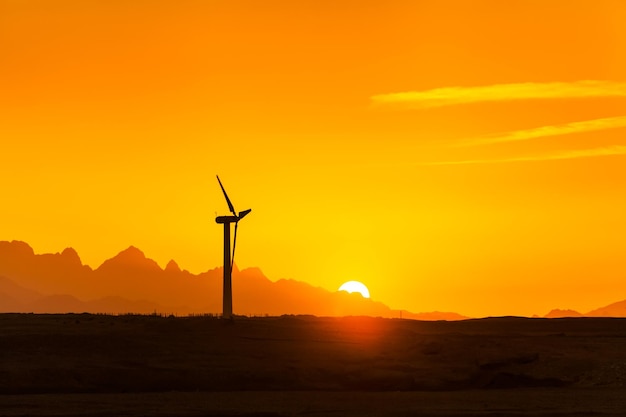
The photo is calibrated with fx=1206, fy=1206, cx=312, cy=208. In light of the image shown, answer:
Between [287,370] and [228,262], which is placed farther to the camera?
[228,262]

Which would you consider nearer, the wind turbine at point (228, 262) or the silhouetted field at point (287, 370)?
the silhouetted field at point (287, 370)

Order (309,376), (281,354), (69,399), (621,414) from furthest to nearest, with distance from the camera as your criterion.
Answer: (281,354) → (309,376) → (69,399) → (621,414)

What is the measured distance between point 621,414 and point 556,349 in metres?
28.2

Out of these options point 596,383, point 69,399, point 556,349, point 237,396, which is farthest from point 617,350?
point 69,399

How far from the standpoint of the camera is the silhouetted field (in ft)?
228

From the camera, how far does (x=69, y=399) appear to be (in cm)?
7162

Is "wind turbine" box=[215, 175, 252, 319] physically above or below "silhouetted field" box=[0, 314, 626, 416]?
above

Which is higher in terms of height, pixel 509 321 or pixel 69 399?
pixel 509 321

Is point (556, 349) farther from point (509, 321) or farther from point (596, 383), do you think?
point (509, 321)

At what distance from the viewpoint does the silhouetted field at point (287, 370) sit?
69.5m

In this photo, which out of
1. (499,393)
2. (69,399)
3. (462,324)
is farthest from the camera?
(462,324)

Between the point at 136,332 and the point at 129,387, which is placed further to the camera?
the point at 136,332

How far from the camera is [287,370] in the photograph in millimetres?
84062

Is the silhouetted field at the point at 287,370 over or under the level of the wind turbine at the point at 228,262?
under
